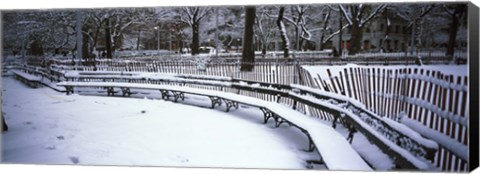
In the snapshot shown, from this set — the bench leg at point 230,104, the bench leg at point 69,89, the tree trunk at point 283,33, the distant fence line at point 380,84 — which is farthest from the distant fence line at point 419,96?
the bench leg at point 69,89

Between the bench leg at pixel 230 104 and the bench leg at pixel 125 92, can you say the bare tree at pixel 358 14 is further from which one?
the bench leg at pixel 125 92

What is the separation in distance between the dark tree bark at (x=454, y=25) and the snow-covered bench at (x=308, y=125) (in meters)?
1.34

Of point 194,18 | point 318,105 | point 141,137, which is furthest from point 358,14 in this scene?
point 141,137

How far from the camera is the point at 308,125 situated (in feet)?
14.7

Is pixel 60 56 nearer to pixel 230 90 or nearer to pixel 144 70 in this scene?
pixel 144 70

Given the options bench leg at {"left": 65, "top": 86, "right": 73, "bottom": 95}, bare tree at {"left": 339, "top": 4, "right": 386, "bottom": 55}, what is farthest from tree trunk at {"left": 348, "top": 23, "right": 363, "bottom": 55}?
bench leg at {"left": 65, "top": 86, "right": 73, "bottom": 95}

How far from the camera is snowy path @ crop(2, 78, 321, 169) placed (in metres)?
4.58

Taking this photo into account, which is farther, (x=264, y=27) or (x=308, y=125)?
(x=264, y=27)

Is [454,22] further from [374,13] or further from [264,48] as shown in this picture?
[264,48]

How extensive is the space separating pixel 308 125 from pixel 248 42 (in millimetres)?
1460

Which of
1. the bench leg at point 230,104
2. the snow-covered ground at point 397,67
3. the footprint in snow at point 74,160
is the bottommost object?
the footprint in snow at point 74,160

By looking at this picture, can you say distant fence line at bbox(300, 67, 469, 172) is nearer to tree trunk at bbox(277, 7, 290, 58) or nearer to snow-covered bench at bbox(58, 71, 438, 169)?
snow-covered bench at bbox(58, 71, 438, 169)

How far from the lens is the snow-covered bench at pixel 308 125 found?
384cm

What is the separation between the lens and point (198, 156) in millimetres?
4613
